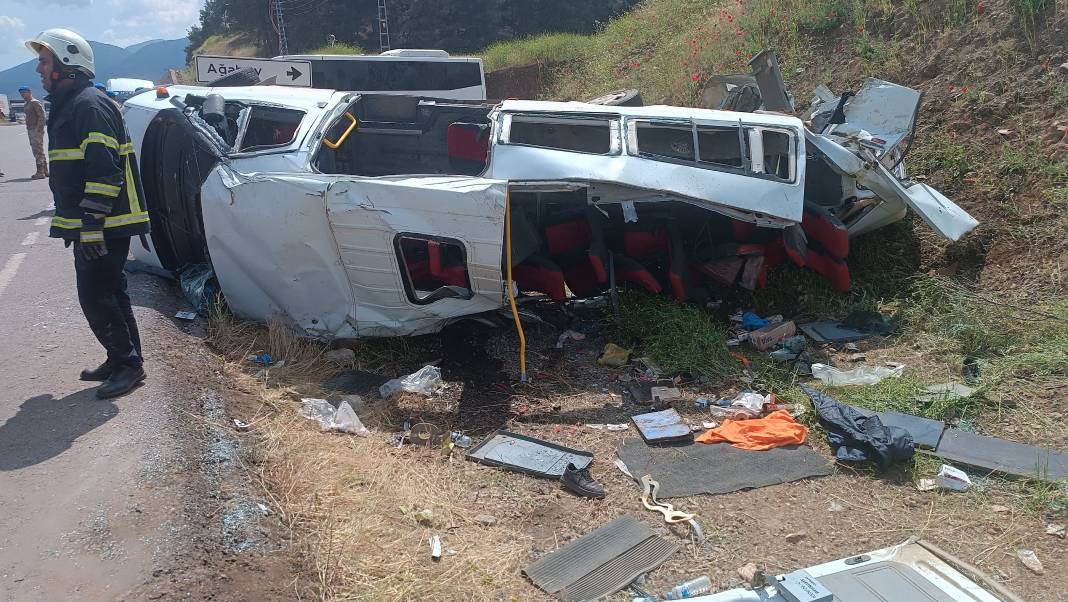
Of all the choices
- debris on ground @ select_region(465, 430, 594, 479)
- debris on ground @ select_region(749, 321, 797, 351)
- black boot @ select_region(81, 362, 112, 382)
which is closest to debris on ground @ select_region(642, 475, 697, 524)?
debris on ground @ select_region(465, 430, 594, 479)

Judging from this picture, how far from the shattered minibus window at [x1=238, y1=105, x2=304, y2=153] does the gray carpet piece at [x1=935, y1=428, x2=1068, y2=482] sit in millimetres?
4874

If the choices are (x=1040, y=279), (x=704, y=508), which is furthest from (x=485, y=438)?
(x=1040, y=279)

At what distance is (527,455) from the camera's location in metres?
4.27

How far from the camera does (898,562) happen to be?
313 cm

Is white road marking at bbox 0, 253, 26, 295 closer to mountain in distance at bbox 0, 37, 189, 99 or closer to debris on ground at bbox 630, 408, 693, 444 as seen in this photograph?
debris on ground at bbox 630, 408, 693, 444

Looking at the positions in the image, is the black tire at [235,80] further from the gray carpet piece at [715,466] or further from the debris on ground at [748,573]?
the debris on ground at [748,573]

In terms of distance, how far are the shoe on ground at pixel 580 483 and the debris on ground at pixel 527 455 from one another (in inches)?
1.8

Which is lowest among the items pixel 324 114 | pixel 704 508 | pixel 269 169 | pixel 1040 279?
pixel 704 508

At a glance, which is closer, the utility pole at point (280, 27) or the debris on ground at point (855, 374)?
the debris on ground at point (855, 374)

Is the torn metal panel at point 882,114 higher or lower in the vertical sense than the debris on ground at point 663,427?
higher

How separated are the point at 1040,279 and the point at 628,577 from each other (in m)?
4.68

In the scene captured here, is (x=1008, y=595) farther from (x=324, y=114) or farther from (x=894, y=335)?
(x=324, y=114)

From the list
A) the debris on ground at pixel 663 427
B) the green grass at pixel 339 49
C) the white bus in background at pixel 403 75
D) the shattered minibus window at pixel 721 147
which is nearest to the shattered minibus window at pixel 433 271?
the debris on ground at pixel 663 427

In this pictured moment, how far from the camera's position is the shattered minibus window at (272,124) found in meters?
5.55
